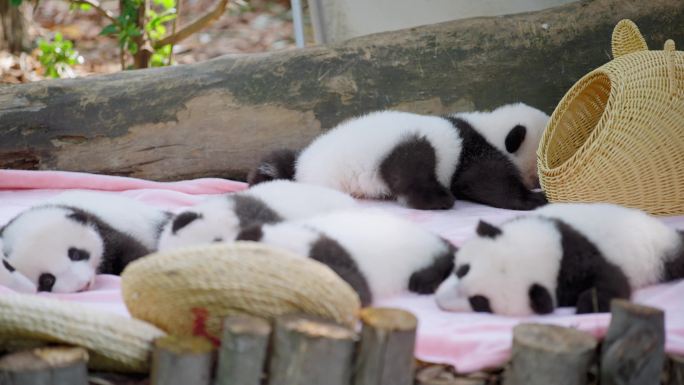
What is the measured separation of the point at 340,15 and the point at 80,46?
3.46 meters

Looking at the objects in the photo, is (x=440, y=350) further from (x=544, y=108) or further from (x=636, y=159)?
(x=544, y=108)

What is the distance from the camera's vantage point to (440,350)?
7.13 ft

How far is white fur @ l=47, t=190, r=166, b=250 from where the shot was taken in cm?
315

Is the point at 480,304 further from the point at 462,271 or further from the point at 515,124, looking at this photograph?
the point at 515,124

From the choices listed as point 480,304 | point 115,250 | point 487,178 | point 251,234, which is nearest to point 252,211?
point 251,234

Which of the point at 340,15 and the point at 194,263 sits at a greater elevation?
the point at 340,15

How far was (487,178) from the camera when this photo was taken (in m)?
3.84

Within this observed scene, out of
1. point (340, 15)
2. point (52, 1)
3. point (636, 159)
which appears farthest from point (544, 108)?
point (52, 1)

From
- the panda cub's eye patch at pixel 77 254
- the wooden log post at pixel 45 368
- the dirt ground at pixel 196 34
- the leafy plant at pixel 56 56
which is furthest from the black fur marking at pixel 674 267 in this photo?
the dirt ground at pixel 196 34

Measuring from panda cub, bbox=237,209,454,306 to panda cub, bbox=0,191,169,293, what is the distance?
654mm

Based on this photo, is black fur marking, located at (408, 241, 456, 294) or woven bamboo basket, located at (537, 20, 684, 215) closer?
black fur marking, located at (408, 241, 456, 294)

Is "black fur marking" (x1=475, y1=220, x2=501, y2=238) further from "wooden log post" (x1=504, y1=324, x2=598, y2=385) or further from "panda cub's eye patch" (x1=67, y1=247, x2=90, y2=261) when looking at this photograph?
"panda cub's eye patch" (x1=67, y1=247, x2=90, y2=261)

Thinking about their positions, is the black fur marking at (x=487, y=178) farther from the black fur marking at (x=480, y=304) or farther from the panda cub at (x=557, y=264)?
the black fur marking at (x=480, y=304)

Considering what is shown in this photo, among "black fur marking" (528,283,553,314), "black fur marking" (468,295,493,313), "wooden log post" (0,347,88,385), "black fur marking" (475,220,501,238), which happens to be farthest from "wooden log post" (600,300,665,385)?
"wooden log post" (0,347,88,385)
